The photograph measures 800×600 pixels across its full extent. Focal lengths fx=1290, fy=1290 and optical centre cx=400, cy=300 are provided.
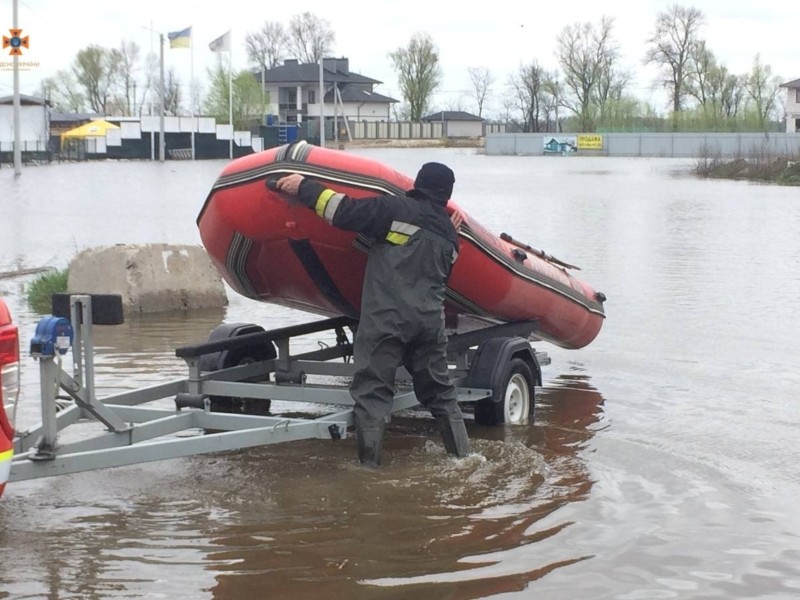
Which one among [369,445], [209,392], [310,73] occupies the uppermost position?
[310,73]

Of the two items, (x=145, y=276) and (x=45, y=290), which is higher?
(x=145, y=276)

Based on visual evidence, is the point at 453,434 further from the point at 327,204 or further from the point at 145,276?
the point at 145,276

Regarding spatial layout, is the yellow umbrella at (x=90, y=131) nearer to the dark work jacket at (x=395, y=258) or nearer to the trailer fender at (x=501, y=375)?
the trailer fender at (x=501, y=375)

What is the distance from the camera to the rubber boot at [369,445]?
707 cm

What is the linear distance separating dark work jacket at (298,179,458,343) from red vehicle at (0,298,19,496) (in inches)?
88.5

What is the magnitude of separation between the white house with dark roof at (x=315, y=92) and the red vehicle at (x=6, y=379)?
345 ft

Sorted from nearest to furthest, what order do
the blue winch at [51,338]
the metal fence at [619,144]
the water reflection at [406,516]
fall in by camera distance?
the water reflection at [406,516] < the blue winch at [51,338] < the metal fence at [619,144]

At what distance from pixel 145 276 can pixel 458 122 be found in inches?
4942

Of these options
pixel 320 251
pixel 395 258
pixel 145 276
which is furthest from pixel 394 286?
pixel 145 276

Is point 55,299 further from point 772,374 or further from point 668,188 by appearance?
point 668,188

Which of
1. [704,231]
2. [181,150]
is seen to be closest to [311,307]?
[704,231]

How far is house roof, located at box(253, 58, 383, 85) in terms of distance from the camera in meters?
115

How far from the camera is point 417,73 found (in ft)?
436

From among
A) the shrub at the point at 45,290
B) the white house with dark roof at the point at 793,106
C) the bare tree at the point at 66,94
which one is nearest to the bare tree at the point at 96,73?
the bare tree at the point at 66,94
